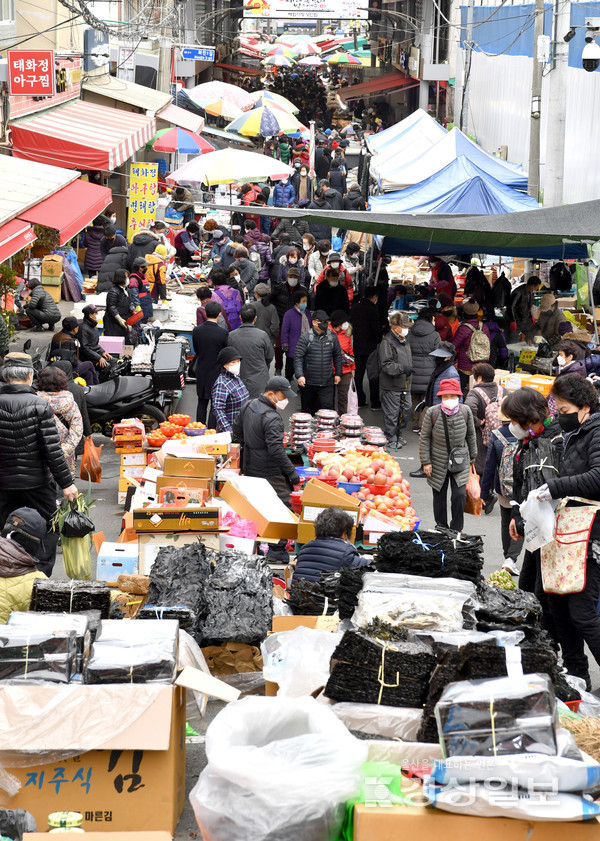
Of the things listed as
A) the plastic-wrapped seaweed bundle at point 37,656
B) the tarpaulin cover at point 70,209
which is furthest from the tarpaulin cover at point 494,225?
the plastic-wrapped seaweed bundle at point 37,656

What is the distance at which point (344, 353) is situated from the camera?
14016mm

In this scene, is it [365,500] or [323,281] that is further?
[323,281]

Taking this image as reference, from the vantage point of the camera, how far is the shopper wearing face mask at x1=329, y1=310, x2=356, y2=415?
13.6m

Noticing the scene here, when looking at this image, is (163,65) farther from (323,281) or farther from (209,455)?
(209,455)

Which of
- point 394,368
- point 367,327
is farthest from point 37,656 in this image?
point 367,327

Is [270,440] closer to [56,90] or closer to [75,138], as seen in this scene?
[75,138]

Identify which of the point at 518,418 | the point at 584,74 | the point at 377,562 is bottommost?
the point at 377,562

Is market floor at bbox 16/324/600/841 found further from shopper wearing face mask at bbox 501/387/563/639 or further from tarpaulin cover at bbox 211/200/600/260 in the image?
tarpaulin cover at bbox 211/200/600/260

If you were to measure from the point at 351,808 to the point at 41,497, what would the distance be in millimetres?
4958

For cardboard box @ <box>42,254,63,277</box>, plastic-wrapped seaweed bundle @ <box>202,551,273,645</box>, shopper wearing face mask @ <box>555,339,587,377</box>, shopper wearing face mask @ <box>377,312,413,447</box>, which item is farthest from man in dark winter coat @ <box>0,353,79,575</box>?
cardboard box @ <box>42,254,63,277</box>

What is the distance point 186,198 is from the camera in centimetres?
2744

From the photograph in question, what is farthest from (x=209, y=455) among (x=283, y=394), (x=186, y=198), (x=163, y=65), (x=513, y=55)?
(x=163, y=65)

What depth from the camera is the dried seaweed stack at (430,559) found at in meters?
6.34

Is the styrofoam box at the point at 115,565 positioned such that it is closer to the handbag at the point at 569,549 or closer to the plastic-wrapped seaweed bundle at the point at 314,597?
the plastic-wrapped seaweed bundle at the point at 314,597
